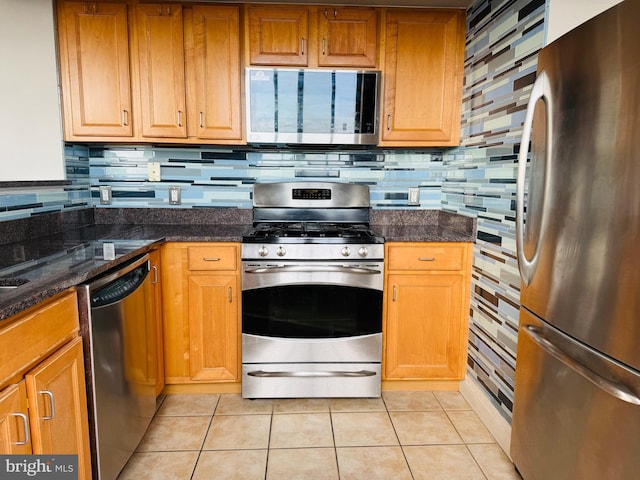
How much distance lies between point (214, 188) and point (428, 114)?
4.53ft

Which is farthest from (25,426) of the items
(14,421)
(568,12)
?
(568,12)

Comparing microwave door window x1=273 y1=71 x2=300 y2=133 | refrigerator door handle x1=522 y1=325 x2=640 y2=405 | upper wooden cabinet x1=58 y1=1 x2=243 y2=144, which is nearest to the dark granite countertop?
upper wooden cabinet x1=58 y1=1 x2=243 y2=144

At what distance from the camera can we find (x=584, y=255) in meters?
1.18

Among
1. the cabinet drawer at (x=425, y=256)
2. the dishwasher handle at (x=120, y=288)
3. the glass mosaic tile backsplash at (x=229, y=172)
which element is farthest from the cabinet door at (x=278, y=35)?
the dishwasher handle at (x=120, y=288)

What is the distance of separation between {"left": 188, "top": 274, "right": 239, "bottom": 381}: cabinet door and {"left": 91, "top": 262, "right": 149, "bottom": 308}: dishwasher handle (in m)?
0.40

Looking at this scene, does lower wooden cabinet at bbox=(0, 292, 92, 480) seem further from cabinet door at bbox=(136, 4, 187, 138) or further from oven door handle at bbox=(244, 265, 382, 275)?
cabinet door at bbox=(136, 4, 187, 138)

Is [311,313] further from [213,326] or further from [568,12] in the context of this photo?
[568,12]

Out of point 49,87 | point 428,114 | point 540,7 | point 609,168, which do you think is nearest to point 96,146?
point 49,87

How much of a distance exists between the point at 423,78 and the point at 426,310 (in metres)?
1.31

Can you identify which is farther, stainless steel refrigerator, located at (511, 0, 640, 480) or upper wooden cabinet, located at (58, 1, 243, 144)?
upper wooden cabinet, located at (58, 1, 243, 144)

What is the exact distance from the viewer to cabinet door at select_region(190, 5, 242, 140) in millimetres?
2291

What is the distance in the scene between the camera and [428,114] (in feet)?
7.98

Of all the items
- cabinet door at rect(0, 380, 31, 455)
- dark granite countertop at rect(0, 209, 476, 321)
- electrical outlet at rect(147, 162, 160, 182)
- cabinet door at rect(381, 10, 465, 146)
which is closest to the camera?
cabinet door at rect(0, 380, 31, 455)

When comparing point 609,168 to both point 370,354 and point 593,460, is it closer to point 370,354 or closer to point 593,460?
point 593,460
